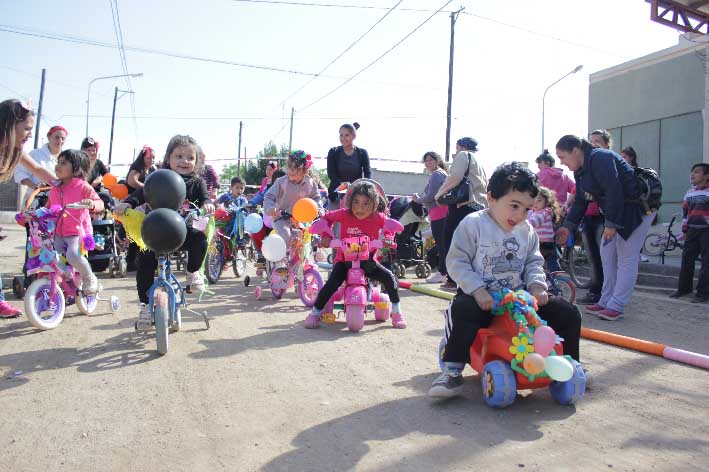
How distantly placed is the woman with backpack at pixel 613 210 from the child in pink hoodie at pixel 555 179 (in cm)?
221

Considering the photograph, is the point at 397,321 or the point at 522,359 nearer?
the point at 522,359

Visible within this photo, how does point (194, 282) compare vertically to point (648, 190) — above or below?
below

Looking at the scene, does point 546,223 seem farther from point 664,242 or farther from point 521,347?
point 664,242

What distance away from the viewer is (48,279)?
17.5 feet

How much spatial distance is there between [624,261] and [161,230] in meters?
4.57

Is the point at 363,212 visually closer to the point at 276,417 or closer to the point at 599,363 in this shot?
the point at 599,363

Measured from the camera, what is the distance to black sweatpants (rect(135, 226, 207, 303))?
4984 millimetres

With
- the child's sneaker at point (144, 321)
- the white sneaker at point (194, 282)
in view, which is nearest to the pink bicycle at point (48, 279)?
the child's sneaker at point (144, 321)

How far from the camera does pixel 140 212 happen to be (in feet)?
15.8

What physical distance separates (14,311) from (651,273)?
1016 cm

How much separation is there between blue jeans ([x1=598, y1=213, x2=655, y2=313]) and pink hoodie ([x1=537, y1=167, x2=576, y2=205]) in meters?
2.41

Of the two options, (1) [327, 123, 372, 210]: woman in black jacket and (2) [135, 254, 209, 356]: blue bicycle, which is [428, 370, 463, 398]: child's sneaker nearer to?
(2) [135, 254, 209, 356]: blue bicycle

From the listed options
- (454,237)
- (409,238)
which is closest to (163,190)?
(454,237)

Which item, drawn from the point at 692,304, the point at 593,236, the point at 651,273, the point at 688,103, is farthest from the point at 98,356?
the point at 688,103
